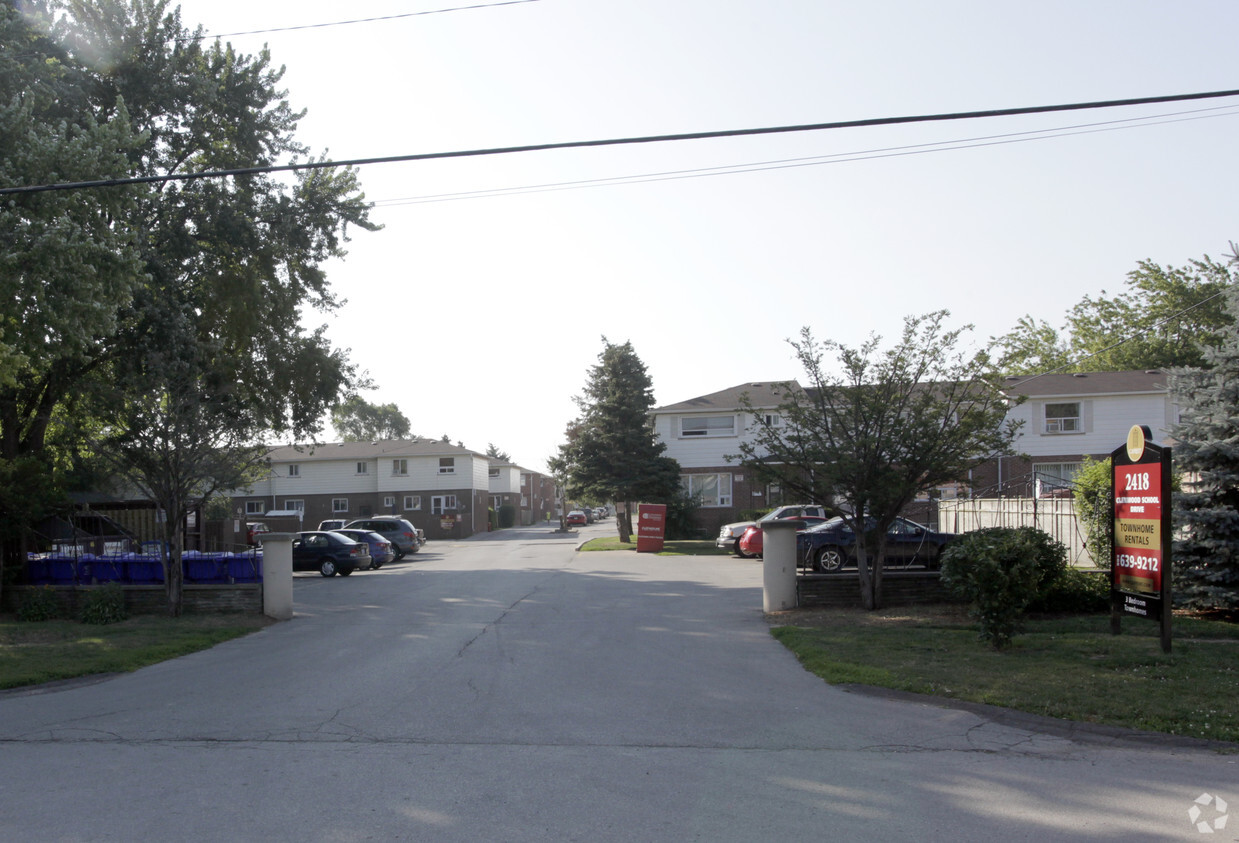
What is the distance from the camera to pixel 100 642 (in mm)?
14078

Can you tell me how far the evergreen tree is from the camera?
1383 centimetres

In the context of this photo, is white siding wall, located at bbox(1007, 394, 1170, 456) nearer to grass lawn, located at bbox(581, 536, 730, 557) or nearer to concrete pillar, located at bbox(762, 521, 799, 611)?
grass lawn, located at bbox(581, 536, 730, 557)

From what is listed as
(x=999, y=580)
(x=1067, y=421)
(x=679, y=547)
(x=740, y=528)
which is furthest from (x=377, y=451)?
(x=999, y=580)

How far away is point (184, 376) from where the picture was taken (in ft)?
55.9

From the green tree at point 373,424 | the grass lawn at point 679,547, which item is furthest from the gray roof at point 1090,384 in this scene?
the green tree at point 373,424

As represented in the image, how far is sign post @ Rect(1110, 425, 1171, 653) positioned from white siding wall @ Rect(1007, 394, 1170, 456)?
94.1 feet

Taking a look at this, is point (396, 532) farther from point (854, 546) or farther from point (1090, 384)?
point (1090, 384)

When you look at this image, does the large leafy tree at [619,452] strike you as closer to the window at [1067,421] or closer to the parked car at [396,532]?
the parked car at [396,532]

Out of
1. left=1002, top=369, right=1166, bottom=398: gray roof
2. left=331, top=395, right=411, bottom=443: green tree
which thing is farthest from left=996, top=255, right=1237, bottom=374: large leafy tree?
left=331, top=395, right=411, bottom=443: green tree

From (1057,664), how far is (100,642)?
13.6 m

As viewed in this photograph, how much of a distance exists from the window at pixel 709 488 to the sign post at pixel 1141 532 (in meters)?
29.6

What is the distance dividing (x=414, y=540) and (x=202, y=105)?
21.5 meters

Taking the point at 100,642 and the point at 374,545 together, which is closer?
the point at 100,642

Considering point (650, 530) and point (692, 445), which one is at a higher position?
point (692, 445)
